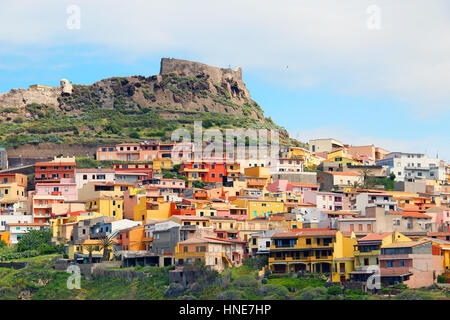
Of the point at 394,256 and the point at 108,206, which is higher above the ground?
the point at 108,206

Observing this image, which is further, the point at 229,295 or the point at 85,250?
the point at 85,250

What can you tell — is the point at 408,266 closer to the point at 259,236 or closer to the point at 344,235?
the point at 344,235

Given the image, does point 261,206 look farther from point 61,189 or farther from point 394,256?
point 394,256

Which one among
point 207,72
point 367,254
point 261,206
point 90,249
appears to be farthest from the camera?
point 207,72

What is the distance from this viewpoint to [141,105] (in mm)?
135375

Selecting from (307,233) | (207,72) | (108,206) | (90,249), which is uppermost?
(207,72)

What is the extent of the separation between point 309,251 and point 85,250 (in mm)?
17062

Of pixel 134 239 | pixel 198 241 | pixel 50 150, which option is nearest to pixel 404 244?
pixel 198 241

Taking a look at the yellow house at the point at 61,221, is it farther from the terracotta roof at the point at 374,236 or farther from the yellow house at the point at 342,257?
the terracotta roof at the point at 374,236

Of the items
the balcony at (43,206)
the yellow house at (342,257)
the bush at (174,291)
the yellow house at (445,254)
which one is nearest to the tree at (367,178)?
the yellow house at (445,254)

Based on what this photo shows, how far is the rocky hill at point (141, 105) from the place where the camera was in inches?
5000

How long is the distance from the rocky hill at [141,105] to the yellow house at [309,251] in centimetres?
5381
